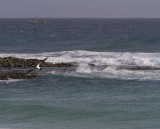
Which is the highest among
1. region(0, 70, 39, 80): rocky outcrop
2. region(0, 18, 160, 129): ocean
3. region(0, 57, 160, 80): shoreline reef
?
region(0, 57, 160, 80): shoreline reef

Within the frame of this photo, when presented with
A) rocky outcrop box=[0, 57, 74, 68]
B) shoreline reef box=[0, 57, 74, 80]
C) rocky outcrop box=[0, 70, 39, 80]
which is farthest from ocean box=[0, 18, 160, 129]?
rocky outcrop box=[0, 57, 74, 68]

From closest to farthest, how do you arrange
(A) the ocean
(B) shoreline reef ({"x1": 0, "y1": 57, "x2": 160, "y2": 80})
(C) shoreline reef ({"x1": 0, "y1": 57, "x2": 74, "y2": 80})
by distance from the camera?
1. (A) the ocean
2. (C) shoreline reef ({"x1": 0, "y1": 57, "x2": 74, "y2": 80})
3. (B) shoreline reef ({"x1": 0, "y1": 57, "x2": 160, "y2": 80})

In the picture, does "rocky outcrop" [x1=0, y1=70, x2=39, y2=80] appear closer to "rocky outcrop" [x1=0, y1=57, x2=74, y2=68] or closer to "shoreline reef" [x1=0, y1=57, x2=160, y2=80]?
"shoreline reef" [x1=0, y1=57, x2=160, y2=80]

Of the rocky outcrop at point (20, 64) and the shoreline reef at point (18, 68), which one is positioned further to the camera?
the rocky outcrop at point (20, 64)

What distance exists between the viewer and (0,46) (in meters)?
57.8

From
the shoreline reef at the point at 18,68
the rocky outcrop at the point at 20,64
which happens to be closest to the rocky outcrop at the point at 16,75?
the shoreline reef at the point at 18,68

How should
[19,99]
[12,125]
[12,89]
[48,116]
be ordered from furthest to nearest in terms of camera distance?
[12,89] → [19,99] → [48,116] → [12,125]

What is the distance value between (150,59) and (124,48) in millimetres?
15073

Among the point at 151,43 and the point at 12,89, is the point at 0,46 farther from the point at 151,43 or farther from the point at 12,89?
the point at 12,89

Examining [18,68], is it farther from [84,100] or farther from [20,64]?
[84,100]

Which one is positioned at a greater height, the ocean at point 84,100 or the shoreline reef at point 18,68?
the shoreline reef at point 18,68

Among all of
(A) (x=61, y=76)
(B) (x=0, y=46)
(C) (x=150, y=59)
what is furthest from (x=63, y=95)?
(B) (x=0, y=46)

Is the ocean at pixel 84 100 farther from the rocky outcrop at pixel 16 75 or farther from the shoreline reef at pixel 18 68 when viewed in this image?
the shoreline reef at pixel 18 68

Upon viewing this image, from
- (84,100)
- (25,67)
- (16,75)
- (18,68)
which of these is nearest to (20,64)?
(25,67)
